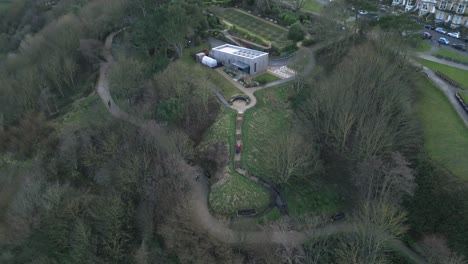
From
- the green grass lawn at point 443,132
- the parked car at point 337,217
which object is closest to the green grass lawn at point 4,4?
the parked car at point 337,217

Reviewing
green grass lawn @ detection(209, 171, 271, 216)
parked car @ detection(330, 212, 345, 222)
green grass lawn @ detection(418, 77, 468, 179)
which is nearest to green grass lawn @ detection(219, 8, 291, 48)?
green grass lawn @ detection(418, 77, 468, 179)

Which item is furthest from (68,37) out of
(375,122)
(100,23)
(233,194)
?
(375,122)

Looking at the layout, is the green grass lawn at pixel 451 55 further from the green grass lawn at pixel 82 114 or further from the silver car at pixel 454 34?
the green grass lawn at pixel 82 114

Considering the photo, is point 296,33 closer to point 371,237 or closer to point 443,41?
point 443,41

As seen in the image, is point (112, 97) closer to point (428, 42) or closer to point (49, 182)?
point (49, 182)

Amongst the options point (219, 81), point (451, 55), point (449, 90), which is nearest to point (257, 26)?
point (219, 81)

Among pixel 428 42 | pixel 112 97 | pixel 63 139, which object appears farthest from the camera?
pixel 428 42
